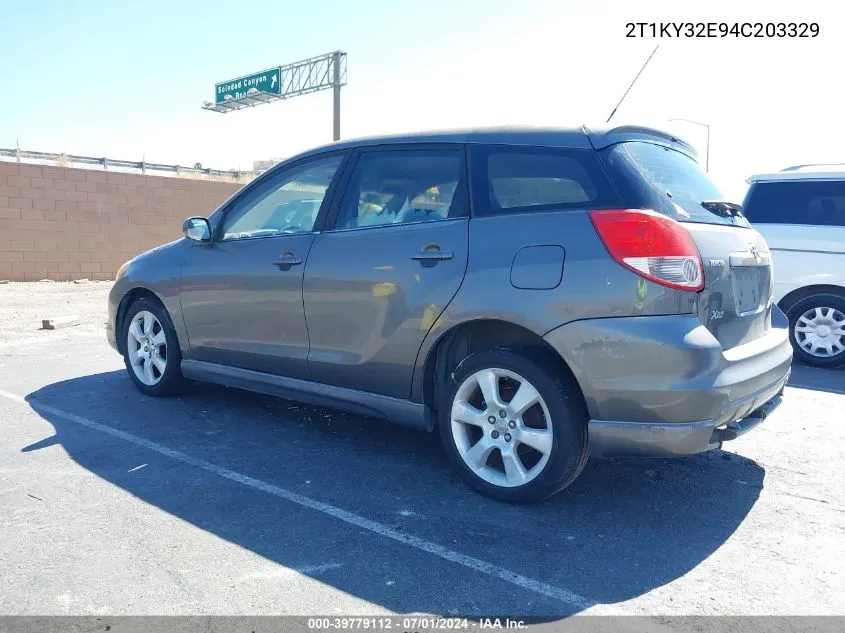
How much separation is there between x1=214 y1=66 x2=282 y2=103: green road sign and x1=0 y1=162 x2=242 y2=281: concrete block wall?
10.9 meters

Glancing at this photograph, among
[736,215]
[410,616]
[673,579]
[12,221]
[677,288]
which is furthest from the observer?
[12,221]

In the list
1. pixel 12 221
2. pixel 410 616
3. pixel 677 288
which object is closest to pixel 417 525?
pixel 410 616

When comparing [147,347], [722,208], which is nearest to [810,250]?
[722,208]

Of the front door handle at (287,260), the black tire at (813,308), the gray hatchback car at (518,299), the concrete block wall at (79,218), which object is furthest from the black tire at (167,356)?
the concrete block wall at (79,218)

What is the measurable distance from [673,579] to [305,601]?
1.39 metres

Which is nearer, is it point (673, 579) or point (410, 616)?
point (410, 616)

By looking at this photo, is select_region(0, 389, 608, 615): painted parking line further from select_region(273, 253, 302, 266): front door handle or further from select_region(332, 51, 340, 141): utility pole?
select_region(332, 51, 340, 141): utility pole

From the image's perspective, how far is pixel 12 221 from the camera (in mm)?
14422

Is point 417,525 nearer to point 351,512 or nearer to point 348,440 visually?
point 351,512

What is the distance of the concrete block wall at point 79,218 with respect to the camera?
1448 cm

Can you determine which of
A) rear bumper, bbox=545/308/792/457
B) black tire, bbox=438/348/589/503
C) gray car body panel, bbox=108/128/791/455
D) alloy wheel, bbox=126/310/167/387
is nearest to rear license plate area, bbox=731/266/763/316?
gray car body panel, bbox=108/128/791/455

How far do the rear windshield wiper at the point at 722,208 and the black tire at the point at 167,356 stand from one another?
141 inches

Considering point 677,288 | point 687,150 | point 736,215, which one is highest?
point 687,150

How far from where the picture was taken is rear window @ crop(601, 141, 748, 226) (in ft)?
10.3
